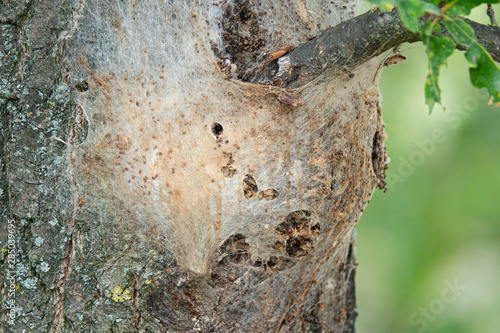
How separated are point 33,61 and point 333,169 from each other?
1.25 m

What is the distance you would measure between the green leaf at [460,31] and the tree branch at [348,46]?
1.09ft

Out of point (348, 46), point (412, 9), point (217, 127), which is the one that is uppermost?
point (348, 46)

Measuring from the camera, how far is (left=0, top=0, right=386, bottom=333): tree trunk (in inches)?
70.9

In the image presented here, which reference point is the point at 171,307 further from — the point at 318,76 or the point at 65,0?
the point at 65,0

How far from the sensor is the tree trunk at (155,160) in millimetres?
1801

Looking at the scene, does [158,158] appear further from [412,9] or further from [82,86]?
[412,9]

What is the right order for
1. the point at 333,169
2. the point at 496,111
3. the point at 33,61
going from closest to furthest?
the point at 33,61, the point at 333,169, the point at 496,111

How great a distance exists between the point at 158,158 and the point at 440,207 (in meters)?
4.67

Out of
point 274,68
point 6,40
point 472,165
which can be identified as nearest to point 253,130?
point 274,68

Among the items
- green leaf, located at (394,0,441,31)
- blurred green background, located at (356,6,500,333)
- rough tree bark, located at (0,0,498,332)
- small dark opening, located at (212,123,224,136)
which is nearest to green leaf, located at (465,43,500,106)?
green leaf, located at (394,0,441,31)

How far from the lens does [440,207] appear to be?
5.63 m

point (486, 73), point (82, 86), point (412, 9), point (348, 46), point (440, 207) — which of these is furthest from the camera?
point (440, 207)

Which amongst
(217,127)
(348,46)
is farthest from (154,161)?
(348,46)

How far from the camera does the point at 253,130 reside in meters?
1.85
